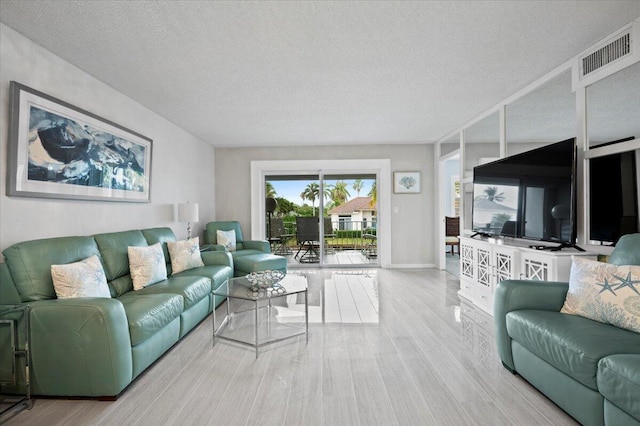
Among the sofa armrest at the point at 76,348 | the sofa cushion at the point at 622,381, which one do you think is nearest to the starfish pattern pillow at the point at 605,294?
the sofa cushion at the point at 622,381

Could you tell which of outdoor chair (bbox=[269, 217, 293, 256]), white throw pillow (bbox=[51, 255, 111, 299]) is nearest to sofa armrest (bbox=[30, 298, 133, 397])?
white throw pillow (bbox=[51, 255, 111, 299])

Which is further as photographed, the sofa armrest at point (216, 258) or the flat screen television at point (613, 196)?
the sofa armrest at point (216, 258)

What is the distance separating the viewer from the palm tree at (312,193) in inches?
255

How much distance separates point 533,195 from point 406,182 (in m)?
3.30

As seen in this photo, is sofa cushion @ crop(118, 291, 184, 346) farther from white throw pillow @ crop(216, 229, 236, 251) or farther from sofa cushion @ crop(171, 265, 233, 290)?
white throw pillow @ crop(216, 229, 236, 251)

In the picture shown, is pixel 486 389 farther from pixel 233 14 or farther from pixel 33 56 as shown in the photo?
pixel 33 56

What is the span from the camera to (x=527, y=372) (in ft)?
6.78

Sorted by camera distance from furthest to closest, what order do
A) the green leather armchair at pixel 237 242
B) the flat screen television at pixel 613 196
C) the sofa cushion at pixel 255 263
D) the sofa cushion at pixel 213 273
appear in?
the green leather armchair at pixel 237 242 → the sofa cushion at pixel 255 263 → the sofa cushion at pixel 213 273 → the flat screen television at pixel 613 196

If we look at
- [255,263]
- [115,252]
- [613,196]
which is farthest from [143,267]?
[613,196]

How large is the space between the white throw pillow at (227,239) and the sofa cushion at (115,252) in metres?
2.10

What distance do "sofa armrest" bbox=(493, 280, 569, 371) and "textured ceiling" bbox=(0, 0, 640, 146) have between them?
185 centimetres

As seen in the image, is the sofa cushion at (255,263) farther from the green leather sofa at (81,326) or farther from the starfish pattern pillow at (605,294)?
the starfish pattern pillow at (605,294)

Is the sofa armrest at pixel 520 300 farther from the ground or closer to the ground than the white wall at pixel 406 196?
closer to the ground

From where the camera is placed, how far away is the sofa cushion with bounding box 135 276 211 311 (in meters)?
2.86
